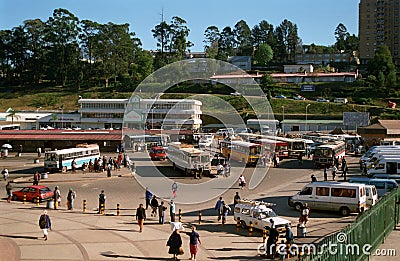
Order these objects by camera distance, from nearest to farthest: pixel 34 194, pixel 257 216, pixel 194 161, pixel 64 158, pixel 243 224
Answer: pixel 257 216
pixel 243 224
pixel 34 194
pixel 194 161
pixel 64 158

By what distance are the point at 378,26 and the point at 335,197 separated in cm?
12390

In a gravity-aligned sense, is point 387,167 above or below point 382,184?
above

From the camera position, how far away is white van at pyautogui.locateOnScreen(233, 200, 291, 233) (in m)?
16.5

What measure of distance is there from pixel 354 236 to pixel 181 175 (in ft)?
73.4

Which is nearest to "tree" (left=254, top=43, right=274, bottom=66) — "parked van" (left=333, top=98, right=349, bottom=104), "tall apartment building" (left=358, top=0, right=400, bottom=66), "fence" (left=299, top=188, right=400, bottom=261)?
"tall apartment building" (left=358, top=0, right=400, bottom=66)

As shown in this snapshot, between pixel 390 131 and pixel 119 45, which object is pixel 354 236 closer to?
pixel 390 131

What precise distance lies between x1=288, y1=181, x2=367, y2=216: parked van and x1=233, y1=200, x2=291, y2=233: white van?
3725mm

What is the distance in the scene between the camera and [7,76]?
115438 millimetres

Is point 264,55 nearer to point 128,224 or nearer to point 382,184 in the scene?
point 382,184

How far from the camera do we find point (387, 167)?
92.4 ft

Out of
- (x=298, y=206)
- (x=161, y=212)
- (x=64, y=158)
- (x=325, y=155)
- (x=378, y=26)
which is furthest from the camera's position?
(x=378, y=26)

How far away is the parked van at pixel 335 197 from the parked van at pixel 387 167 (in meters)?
8.75

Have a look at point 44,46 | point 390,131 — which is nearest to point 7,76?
point 44,46
